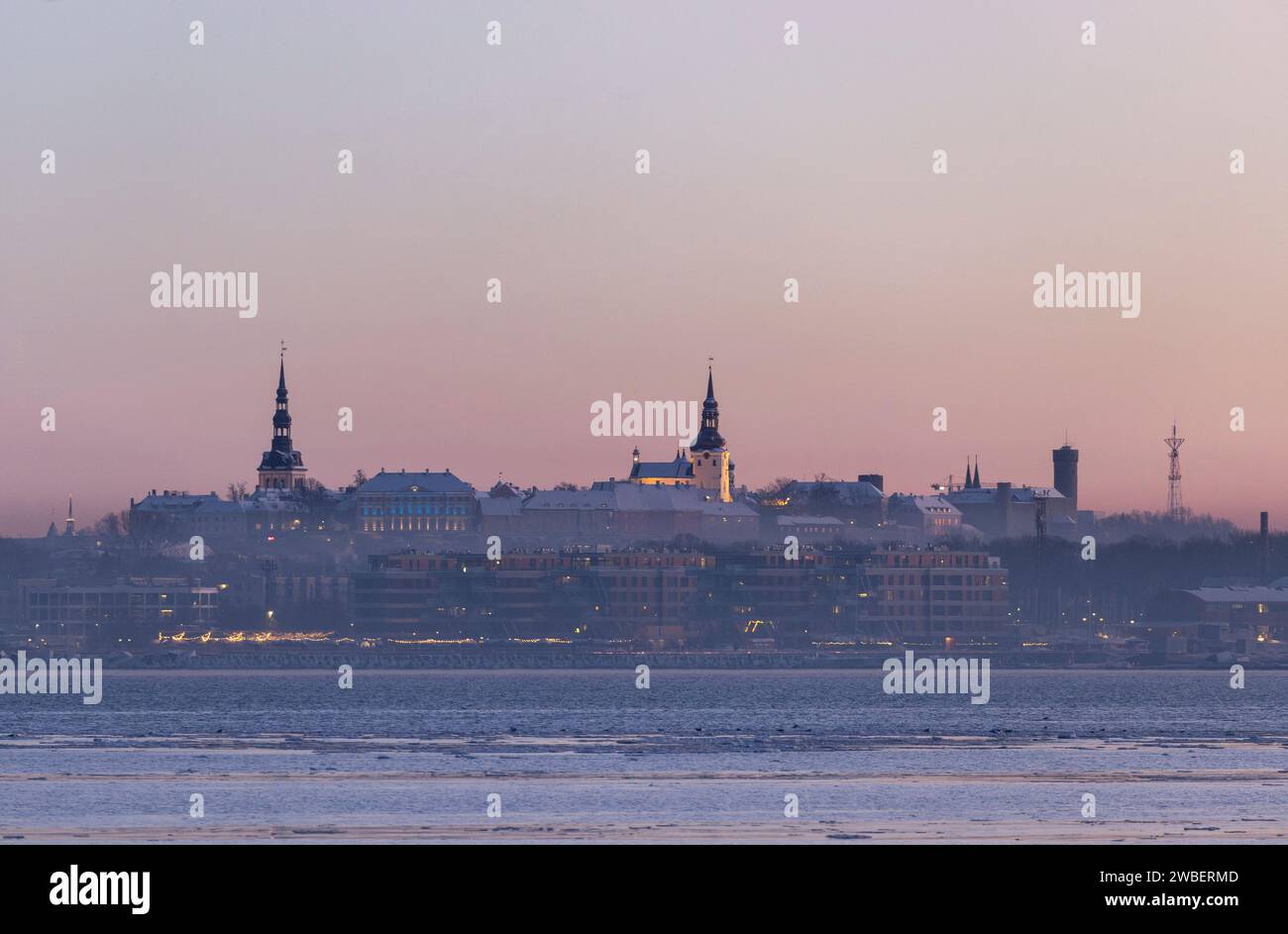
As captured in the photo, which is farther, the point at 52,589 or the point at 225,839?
the point at 52,589

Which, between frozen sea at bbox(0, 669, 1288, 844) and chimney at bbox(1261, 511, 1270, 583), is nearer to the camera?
frozen sea at bbox(0, 669, 1288, 844)

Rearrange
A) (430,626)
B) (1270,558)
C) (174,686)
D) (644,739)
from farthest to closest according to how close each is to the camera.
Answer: (1270,558)
(430,626)
(174,686)
(644,739)

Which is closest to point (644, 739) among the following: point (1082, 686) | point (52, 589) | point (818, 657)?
point (1082, 686)

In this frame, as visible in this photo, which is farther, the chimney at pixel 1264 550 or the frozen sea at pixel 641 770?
the chimney at pixel 1264 550

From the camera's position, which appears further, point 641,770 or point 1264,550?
point 1264,550
